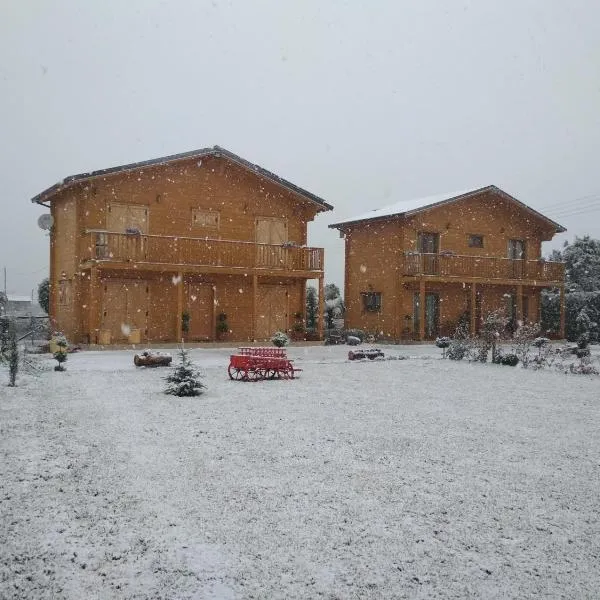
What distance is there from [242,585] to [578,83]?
6853 inches

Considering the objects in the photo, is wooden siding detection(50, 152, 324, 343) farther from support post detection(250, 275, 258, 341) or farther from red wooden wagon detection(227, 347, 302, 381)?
red wooden wagon detection(227, 347, 302, 381)

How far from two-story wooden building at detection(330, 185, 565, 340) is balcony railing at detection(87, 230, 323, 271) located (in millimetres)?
4960

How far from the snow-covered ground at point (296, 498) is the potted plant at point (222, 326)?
11553 millimetres

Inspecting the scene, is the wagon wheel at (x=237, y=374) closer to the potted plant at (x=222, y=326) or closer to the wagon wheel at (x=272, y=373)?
the wagon wheel at (x=272, y=373)

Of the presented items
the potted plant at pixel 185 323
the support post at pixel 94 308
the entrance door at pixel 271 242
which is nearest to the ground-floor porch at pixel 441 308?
the entrance door at pixel 271 242

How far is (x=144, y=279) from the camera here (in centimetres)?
2153

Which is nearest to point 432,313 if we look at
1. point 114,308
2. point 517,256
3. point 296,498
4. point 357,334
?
point 357,334

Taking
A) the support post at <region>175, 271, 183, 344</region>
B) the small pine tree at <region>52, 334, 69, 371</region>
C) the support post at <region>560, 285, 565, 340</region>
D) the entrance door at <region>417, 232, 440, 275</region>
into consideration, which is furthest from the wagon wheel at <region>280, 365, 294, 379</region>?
the support post at <region>560, 285, 565, 340</region>

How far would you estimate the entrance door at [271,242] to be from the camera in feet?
73.6

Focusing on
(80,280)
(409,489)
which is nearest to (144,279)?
(80,280)

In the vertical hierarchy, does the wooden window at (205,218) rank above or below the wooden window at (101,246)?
above

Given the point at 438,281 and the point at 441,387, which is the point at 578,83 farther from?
the point at 441,387

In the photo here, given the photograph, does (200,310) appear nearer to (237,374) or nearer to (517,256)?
(237,374)

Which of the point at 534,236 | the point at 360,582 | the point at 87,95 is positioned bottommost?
the point at 360,582
